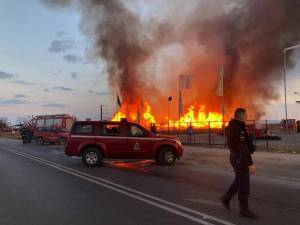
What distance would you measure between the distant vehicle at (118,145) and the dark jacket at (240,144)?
33.1ft

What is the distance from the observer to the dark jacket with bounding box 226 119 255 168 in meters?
8.02

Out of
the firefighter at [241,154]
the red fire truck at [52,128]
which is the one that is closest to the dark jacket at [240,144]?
the firefighter at [241,154]

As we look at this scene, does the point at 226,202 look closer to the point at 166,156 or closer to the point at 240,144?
the point at 240,144

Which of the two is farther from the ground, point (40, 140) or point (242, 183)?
point (40, 140)

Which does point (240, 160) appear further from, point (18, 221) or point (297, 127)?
point (297, 127)

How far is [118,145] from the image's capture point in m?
18.2

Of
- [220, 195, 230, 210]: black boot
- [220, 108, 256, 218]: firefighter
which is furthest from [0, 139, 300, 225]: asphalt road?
[220, 108, 256, 218]: firefighter

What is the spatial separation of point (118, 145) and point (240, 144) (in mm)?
10509

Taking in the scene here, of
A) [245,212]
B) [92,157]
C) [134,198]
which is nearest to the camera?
[245,212]

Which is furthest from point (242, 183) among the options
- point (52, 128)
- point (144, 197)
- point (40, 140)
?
point (40, 140)

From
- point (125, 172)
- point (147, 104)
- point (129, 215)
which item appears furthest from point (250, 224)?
point (147, 104)

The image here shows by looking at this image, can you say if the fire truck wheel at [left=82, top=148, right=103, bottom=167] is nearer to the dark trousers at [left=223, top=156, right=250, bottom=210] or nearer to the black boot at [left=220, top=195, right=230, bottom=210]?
the black boot at [left=220, top=195, right=230, bottom=210]

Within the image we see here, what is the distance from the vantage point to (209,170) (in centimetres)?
1616

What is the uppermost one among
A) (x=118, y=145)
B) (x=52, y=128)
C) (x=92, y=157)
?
(x=52, y=128)
